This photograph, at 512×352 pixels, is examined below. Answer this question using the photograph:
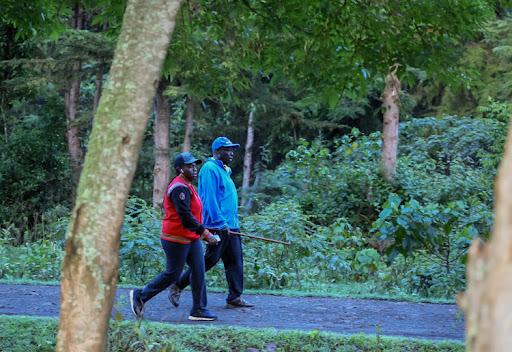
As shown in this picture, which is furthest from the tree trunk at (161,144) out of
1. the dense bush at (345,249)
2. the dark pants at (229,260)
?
the dark pants at (229,260)

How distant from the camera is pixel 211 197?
9180mm

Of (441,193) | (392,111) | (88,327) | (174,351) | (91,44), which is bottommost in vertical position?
(174,351)

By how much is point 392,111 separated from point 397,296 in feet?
37.4

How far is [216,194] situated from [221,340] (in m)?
2.05

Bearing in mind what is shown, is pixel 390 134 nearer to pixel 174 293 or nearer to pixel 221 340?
pixel 174 293

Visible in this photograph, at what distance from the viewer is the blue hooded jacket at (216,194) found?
A: 9.17 metres

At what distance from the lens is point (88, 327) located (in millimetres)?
4094

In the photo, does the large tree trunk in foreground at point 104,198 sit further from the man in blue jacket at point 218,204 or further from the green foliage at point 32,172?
the green foliage at point 32,172

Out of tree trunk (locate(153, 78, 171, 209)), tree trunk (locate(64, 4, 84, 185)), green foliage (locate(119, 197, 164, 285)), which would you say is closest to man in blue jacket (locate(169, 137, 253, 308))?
green foliage (locate(119, 197, 164, 285))

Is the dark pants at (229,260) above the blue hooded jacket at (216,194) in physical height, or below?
below

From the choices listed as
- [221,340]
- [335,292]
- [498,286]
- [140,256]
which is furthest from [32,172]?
[498,286]

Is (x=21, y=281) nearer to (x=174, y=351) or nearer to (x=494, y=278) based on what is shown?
(x=174, y=351)

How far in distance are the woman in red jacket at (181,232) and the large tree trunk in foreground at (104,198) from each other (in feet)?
13.2

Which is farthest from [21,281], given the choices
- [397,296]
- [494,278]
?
[494,278]
